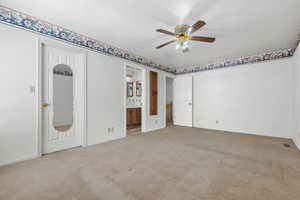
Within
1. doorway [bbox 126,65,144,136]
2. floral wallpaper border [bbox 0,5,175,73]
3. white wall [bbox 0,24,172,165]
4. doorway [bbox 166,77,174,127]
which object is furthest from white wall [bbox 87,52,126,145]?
doorway [bbox 166,77,174,127]

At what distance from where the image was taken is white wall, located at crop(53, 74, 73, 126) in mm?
2656

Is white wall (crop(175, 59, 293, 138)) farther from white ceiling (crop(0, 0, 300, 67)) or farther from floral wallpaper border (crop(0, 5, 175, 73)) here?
floral wallpaper border (crop(0, 5, 175, 73))

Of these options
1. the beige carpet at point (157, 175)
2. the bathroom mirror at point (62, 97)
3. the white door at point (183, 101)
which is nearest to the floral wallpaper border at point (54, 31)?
the bathroom mirror at point (62, 97)

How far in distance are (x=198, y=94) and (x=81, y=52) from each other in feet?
14.0

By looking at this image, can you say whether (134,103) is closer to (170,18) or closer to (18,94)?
(18,94)

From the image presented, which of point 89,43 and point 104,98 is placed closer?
point 89,43

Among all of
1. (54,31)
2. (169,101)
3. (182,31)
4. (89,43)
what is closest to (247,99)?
(182,31)

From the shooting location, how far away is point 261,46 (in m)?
3.40

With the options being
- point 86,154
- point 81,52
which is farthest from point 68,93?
point 86,154

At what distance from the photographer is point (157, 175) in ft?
5.94

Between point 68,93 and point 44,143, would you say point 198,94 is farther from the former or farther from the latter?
point 44,143

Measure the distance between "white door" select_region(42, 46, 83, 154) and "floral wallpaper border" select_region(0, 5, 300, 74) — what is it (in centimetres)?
30

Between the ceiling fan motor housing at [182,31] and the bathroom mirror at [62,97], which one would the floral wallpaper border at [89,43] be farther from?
the ceiling fan motor housing at [182,31]

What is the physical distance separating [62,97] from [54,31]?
1306 millimetres
